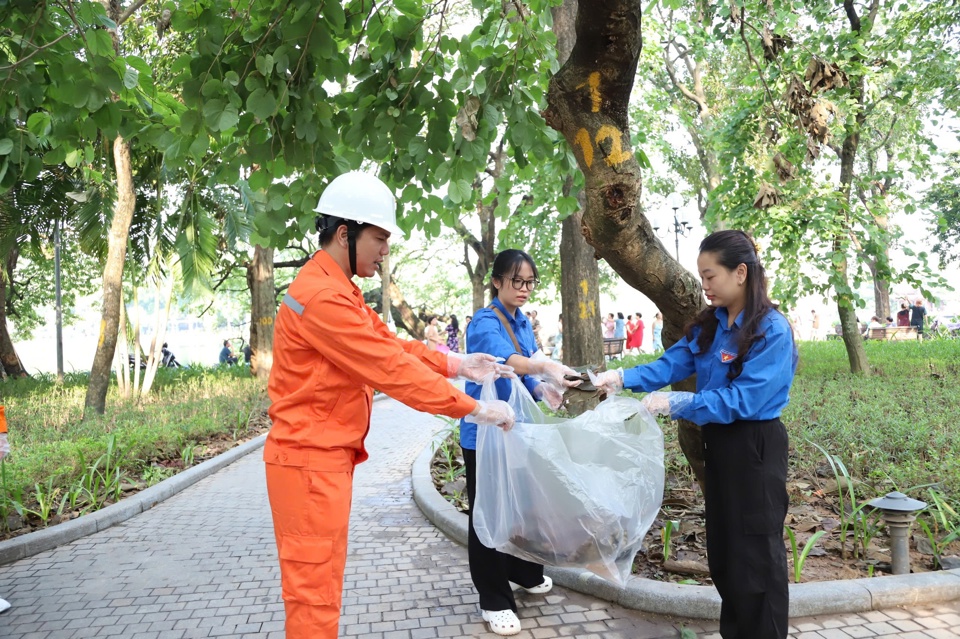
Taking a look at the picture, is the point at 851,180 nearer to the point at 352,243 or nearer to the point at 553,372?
the point at 553,372

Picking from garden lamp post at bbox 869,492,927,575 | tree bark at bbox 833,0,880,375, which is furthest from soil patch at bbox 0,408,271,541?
tree bark at bbox 833,0,880,375

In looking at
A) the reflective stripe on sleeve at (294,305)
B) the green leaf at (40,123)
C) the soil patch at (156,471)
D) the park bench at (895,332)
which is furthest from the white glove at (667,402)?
the park bench at (895,332)

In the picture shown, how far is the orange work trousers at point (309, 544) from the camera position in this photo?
7.52 ft

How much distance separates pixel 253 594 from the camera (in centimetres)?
400

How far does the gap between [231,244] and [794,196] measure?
1047 cm

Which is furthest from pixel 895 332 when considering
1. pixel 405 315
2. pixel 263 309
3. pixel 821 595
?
pixel 821 595

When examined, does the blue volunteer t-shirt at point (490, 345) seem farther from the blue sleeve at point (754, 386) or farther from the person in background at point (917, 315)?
the person in background at point (917, 315)

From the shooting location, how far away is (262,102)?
3.38 m

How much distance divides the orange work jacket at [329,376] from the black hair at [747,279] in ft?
3.49

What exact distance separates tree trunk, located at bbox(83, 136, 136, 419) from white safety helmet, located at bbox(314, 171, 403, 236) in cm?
886

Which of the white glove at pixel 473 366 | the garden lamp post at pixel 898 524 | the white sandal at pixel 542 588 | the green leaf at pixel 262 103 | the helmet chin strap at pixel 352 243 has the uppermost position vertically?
the green leaf at pixel 262 103

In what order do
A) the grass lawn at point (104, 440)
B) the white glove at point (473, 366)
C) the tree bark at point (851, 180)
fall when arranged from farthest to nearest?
1. the tree bark at point (851, 180)
2. the grass lawn at point (104, 440)
3. the white glove at point (473, 366)

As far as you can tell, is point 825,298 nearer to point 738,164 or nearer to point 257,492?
point 738,164

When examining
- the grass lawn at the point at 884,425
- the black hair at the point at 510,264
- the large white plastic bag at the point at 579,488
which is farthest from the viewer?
the grass lawn at the point at 884,425
